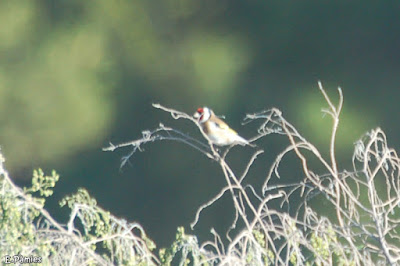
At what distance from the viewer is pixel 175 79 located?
19.8 ft

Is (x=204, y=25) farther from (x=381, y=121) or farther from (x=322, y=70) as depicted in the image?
(x=381, y=121)

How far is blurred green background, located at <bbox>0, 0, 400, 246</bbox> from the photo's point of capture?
18.5ft

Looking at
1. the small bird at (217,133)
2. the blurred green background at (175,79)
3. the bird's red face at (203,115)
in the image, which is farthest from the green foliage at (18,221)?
the blurred green background at (175,79)

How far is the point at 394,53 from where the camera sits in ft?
18.4

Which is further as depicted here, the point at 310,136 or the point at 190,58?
the point at 190,58

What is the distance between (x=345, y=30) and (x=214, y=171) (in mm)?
1266

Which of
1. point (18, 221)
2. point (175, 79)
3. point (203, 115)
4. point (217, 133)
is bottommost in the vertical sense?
point (18, 221)

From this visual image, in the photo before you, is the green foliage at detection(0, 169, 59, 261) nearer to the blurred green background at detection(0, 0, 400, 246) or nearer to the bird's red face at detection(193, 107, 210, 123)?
the bird's red face at detection(193, 107, 210, 123)

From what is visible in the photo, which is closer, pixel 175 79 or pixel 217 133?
pixel 217 133

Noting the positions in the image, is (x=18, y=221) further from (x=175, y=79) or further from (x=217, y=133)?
(x=175, y=79)

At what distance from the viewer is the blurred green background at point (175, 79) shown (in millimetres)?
5645

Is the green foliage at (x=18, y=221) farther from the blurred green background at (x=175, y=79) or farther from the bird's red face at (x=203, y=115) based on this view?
the blurred green background at (x=175, y=79)

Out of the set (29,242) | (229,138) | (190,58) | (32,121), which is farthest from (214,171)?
(29,242)

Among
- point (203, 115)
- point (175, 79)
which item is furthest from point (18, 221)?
point (175, 79)
